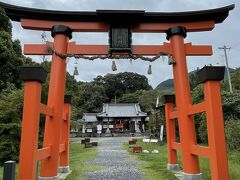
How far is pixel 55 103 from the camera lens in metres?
7.12

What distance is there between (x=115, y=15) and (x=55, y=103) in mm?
2949

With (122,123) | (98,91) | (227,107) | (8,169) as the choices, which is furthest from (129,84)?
(8,169)

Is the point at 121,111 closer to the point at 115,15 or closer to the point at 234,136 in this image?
the point at 234,136

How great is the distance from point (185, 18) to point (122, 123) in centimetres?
4105

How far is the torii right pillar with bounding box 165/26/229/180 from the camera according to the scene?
5.35 m

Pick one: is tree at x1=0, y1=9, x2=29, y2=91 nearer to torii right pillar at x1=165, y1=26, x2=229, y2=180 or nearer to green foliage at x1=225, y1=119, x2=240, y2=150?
torii right pillar at x1=165, y1=26, x2=229, y2=180

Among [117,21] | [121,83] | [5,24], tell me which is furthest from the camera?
[121,83]

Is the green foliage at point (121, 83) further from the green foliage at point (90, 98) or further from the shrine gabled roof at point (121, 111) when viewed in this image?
the shrine gabled roof at point (121, 111)

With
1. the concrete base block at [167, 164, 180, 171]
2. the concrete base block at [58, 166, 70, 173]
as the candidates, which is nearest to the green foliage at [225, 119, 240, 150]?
the concrete base block at [167, 164, 180, 171]

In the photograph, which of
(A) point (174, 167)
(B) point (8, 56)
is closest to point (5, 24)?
(B) point (8, 56)

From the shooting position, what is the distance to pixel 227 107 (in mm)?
17172

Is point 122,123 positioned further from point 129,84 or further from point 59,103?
point 59,103

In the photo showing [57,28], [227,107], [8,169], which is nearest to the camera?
[8,169]

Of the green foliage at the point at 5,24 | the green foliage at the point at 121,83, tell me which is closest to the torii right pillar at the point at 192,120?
the green foliage at the point at 5,24
